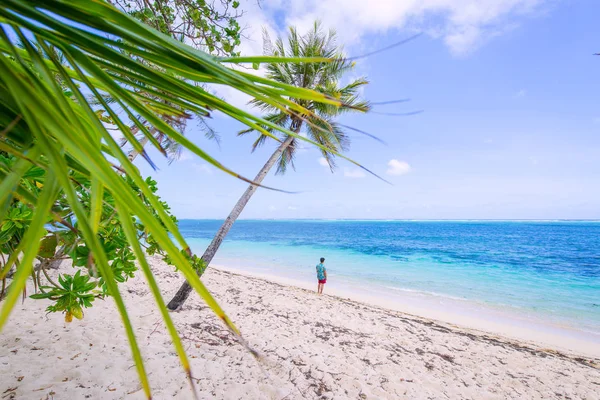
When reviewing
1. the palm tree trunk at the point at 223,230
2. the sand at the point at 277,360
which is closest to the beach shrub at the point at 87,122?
the sand at the point at 277,360

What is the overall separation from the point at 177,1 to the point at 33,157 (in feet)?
8.87

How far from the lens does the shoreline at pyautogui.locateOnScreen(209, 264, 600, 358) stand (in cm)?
636

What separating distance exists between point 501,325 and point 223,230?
799 cm

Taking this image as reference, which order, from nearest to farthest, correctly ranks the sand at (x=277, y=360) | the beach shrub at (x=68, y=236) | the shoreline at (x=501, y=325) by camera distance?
the beach shrub at (x=68, y=236), the sand at (x=277, y=360), the shoreline at (x=501, y=325)

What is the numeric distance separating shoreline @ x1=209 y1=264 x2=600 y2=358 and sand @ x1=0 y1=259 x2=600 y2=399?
0.68 metres

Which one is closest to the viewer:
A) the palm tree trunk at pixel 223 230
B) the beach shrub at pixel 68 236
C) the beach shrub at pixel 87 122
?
the beach shrub at pixel 87 122

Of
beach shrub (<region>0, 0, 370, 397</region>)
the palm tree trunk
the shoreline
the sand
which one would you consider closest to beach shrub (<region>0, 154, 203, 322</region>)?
beach shrub (<region>0, 0, 370, 397</region>)

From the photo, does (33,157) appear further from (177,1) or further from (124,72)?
(177,1)

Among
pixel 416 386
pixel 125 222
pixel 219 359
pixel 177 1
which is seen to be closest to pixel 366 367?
pixel 416 386

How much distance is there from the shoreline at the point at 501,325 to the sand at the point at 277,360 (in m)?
0.68

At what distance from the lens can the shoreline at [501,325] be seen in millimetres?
6359

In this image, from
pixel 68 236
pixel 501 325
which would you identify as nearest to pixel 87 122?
pixel 68 236

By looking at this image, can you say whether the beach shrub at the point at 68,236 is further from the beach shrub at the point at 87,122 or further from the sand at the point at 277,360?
the sand at the point at 277,360

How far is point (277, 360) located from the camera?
355 centimetres
